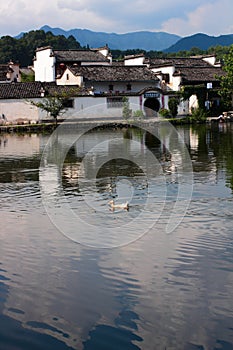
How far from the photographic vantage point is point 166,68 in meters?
45.7

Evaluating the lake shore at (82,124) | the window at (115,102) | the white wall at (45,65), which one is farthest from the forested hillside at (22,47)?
the lake shore at (82,124)

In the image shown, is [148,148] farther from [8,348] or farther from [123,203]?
[8,348]

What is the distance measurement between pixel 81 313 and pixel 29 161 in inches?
538

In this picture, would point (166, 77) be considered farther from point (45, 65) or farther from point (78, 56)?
point (45, 65)

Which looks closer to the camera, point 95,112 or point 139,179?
point 139,179

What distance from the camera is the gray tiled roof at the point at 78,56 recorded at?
49.4 m

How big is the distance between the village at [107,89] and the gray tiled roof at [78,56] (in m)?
0.12

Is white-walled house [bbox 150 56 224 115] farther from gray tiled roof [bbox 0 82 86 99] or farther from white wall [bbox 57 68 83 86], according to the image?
gray tiled roof [bbox 0 82 86 99]

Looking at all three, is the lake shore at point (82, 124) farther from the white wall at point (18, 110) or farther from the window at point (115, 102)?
the window at point (115, 102)

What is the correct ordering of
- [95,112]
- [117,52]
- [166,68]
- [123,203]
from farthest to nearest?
[117,52] < [166,68] < [95,112] < [123,203]

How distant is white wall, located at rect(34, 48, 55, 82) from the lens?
49.2 meters

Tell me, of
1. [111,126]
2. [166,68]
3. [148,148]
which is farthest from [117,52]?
[148,148]

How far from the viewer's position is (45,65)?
50.9m

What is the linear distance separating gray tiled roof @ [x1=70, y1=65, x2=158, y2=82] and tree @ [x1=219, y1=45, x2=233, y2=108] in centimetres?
544
